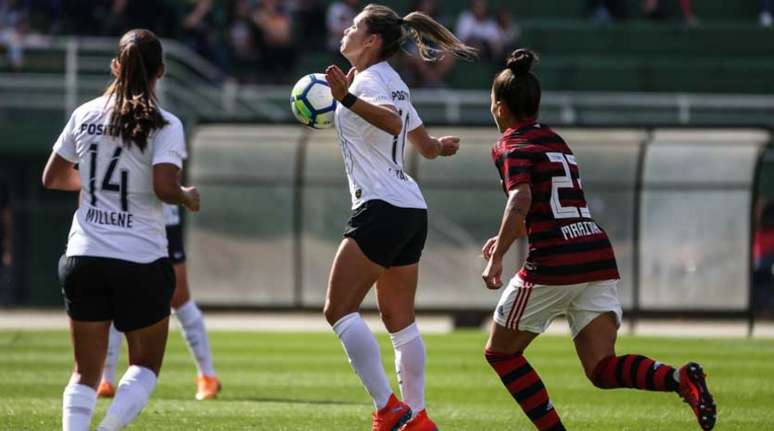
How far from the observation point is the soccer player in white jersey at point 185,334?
1087cm

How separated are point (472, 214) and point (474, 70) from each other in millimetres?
5742

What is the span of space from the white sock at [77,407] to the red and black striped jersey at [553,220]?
217cm

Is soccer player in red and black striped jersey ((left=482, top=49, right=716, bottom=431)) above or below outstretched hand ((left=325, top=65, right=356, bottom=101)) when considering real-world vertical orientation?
below

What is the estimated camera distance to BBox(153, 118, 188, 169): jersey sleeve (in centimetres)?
662

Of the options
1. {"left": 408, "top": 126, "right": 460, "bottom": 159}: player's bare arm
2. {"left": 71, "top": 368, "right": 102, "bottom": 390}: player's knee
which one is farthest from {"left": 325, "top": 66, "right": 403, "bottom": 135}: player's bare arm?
{"left": 71, "top": 368, "right": 102, "bottom": 390}: player's knee

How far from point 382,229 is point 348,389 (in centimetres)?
433

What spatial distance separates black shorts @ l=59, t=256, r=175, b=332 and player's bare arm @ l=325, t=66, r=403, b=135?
133 centimetres

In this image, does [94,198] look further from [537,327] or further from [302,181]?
[302,181]

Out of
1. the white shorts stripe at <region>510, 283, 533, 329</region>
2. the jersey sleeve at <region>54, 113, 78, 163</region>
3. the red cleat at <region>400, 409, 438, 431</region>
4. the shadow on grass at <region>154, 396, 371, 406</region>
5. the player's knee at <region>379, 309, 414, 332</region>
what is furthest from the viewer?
the shadow on grass at <region>154, 396, 371, 406</region>

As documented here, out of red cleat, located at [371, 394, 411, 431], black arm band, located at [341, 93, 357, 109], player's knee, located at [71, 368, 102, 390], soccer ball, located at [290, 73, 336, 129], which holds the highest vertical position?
black arm band, located at [341, 93, 357, 109]

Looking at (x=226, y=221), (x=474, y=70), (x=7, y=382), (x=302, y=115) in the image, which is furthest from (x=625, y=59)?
(x=302, y=115)

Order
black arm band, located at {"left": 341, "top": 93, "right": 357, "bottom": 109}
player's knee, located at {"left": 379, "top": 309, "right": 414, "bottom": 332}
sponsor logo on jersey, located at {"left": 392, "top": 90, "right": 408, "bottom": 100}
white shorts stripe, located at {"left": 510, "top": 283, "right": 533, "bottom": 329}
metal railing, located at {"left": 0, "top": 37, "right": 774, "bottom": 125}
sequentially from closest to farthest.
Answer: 1. white shorts stripe, located at {"left": 510, "top": 283, "right": 533, "bottom": 329}
2. black arm band, located at {"left": 341, "top": 93, "right": 357, "bottom": 109}
3. sponsor logo on jersey, located at {"left": 392, "top": 90, "right": 408, "bottom": 100}
4. player's knee, located at {"left": 379, "top": 309, "right": 414, "bottom": 332}
5. metal railing, located at {"left": 0, "top": 37, "right": 774, "bottom": 125}

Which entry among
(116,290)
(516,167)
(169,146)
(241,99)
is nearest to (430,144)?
(516,167)

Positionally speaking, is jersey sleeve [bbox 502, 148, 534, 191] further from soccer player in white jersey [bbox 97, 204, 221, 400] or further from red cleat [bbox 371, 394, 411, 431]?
soccer player in white jersey [bbox 97, 204, 221, 400]
